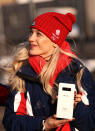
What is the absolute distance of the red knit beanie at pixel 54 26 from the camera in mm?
3086

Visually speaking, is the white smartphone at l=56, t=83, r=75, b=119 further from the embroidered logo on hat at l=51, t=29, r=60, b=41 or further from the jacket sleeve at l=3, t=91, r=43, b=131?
the embroidered logo on hat at l=51, t=29, r=60, b=41

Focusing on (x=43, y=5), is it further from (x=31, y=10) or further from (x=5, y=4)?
(x=5, y=4)

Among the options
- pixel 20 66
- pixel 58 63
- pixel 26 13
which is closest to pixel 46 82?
pixel 58 63

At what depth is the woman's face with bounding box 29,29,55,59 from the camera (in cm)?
304

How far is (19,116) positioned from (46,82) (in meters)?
0.37

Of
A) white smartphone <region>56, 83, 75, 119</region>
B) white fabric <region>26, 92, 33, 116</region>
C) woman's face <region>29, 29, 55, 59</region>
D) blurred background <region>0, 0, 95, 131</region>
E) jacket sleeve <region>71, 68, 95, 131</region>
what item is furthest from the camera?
blurred background <region>0, 0, 95, 131</region>

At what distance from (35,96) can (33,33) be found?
0.59 metres

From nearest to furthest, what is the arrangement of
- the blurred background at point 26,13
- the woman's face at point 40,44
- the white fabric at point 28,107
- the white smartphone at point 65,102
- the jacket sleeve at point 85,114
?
1. the white smartphone at point 65,102
2. the jacket sleeve at point 85,114
3. the white fabric at point 28,107
4. the woman's face at point 40,44
5. the blurred background at point 26,13

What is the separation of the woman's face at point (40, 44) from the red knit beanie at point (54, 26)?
4 cm

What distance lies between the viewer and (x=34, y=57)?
3.07 meters

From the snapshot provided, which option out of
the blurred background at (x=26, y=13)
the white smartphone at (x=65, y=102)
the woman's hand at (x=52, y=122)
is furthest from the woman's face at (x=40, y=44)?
the blurred background at (x=26, y=13)

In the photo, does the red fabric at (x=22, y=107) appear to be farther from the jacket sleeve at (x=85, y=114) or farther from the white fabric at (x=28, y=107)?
the jacket sleeve at (x=85, y=114)

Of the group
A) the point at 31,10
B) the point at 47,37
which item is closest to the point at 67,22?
the point at 47,37

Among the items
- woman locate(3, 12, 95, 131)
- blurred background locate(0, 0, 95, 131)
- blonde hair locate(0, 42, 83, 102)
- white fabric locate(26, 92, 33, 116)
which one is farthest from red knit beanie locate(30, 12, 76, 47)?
blurred background locate(0, 0, 95, 131)
